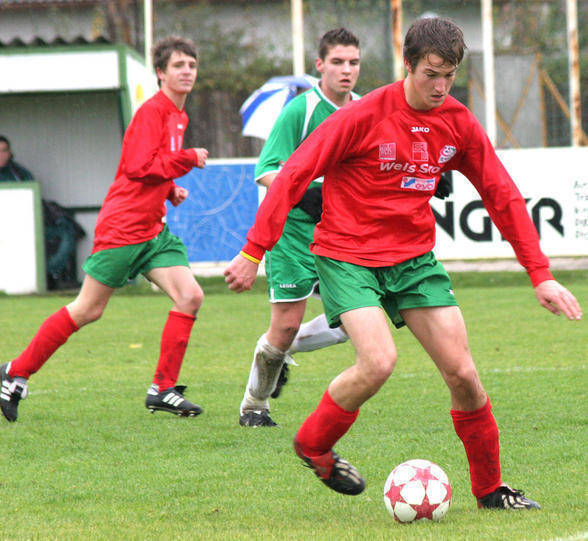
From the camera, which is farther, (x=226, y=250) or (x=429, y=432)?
(x=226, y=250)

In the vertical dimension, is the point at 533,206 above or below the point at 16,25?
below

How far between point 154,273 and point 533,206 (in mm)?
8530

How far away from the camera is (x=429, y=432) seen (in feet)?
18.5

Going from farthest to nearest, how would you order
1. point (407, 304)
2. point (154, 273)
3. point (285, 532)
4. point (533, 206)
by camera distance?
point (533, 206)
point (154, 273)
point (407, 304)
point (285, 532)

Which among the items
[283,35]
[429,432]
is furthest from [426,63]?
[283,35]

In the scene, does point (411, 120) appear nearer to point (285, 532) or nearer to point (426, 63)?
point (426, 63)

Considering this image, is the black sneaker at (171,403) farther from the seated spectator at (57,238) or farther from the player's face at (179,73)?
the seated spectator at (57,238)

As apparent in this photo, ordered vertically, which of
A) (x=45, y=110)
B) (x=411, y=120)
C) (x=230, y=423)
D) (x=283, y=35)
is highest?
(x=283, y=35)

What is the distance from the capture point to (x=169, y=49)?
21.4ft

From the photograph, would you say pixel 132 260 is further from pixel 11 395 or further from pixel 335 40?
pixel 335 40

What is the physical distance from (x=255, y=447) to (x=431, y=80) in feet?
7.17

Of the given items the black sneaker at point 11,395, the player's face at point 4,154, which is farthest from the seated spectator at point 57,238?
the black sneaker at point 11,395

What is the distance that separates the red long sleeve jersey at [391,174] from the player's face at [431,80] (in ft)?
0.27

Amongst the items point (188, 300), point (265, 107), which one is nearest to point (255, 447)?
point (188, 300)
